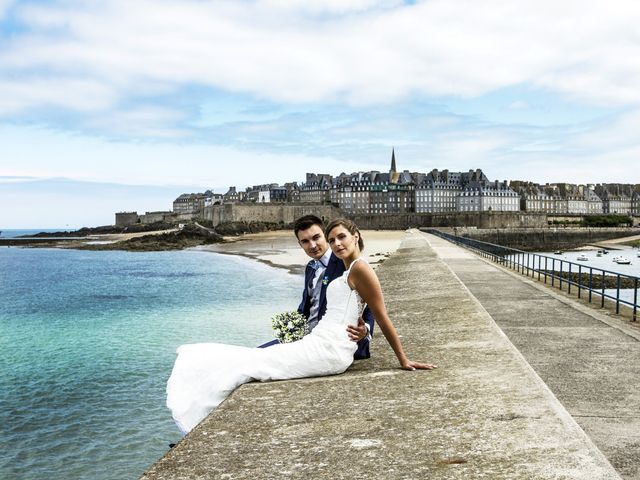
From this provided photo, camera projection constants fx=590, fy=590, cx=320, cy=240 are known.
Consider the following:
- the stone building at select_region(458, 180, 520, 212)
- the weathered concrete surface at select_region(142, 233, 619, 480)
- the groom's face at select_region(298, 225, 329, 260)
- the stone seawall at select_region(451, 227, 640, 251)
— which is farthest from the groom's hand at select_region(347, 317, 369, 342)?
the stone building at select_region(458, 180, 520, 212)

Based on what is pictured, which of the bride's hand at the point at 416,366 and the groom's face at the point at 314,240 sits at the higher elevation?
the groom's face at the point at 314,240

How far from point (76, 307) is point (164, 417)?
15.2 meters

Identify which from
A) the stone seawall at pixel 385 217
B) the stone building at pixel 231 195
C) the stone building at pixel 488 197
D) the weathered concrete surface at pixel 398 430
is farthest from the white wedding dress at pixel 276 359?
the stone building at pixel 231 195

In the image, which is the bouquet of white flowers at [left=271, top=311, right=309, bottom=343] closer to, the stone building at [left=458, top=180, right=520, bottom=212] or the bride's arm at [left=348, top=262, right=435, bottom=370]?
the bride's arm at [left=348, top=262, right=435, bottom=370]

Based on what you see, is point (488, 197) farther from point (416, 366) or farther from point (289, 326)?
point (416, 366)

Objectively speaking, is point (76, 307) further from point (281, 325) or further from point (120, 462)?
point (281, 325)

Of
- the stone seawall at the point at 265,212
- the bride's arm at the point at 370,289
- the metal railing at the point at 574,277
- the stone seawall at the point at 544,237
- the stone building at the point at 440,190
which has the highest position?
the stone building at the point at 440,190

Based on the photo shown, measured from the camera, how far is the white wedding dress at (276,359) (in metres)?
4.02

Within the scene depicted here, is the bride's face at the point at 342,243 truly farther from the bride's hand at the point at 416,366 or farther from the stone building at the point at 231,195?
the stone building at the point at 231,195

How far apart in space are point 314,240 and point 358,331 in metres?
0.87

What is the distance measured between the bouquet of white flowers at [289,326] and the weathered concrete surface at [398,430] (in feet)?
1.76

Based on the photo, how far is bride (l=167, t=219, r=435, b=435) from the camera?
13.2ft

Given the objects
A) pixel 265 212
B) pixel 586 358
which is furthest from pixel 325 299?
pixel 265 212

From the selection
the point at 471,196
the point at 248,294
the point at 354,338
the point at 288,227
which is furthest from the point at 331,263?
the point at 471,196
